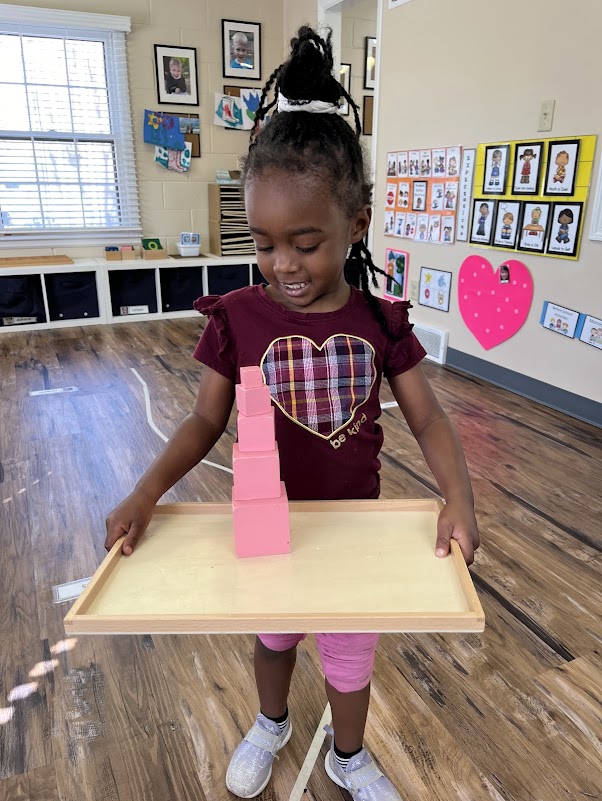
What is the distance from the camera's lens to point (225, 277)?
484cm

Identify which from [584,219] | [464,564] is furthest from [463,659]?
[584,219]

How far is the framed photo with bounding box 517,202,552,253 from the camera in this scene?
282 centimetres

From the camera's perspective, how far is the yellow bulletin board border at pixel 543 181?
8.43ft

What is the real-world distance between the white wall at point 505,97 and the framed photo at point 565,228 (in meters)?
0.05

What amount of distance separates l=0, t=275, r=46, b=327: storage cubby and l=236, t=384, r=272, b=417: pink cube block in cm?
401

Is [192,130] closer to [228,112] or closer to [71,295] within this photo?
[228,112]

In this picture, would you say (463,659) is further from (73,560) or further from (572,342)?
(572,342)

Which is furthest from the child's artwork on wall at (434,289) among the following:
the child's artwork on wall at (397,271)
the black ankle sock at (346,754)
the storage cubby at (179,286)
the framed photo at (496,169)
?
the black ankle sock at (346,754)

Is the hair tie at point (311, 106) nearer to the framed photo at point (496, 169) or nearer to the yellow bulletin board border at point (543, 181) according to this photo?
the yellow bulletin board border at point (543, 181)

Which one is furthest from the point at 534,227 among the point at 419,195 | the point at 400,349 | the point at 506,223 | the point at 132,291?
the point at 132,291

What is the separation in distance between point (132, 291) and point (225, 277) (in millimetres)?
738

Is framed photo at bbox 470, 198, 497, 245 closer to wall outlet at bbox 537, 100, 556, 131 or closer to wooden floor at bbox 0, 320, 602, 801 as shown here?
wall outlet at bbox 537, 100, 556, 131

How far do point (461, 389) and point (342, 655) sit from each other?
8.02 feet

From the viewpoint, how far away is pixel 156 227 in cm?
489
